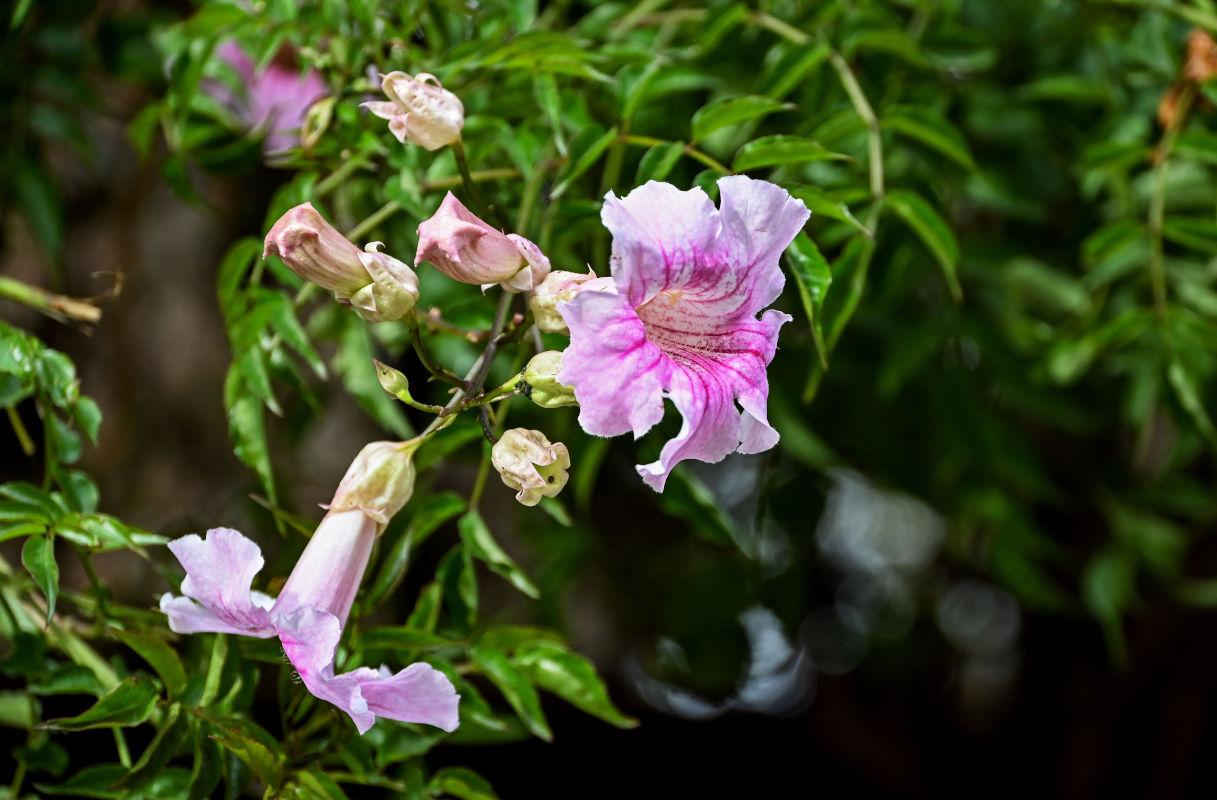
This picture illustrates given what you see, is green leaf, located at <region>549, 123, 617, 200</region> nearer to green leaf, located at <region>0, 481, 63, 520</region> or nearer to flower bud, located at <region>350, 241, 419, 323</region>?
flower bud, located at <region>350, 241, 419, 323</region>

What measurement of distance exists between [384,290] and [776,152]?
41cm

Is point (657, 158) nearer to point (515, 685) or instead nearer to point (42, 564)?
point (515, 685)

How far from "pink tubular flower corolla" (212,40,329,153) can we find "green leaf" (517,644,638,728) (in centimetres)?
96

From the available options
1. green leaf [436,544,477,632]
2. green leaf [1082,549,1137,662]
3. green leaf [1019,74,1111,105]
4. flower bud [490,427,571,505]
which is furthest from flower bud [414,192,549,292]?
green leaf [1082,549,1137,662]

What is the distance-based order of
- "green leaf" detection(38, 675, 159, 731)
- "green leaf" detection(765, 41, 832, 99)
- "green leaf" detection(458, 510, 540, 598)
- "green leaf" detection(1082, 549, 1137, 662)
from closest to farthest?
1. "green leaf" detection(38, 675, 159, 731)
2. "green leaf" detection(458, 510, 540, 598)
3. "green leaf" detection(765, 41, 832, 99)
4. "green leaf" detection(1082, 549, 1137, 662)

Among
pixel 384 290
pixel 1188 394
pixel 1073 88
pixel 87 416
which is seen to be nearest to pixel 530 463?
pixel 384 290

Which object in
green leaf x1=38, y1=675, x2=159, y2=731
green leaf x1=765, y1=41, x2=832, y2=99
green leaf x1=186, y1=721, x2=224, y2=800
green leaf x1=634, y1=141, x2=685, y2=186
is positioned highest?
green leaf x1=765, y1=41, x2=832, y2=99

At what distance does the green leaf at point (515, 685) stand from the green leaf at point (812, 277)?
41 cm

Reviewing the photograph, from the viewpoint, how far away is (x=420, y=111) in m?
0.85

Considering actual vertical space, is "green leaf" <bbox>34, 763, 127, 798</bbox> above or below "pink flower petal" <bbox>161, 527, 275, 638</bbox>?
below

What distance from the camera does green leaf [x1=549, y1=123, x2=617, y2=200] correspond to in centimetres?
92

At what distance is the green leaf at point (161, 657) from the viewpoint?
2.67 ft

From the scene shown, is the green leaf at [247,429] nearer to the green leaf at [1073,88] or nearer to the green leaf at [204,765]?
the green leaf at [204,765]

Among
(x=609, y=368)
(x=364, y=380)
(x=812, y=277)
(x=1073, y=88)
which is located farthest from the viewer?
(x=1073, y=88)
